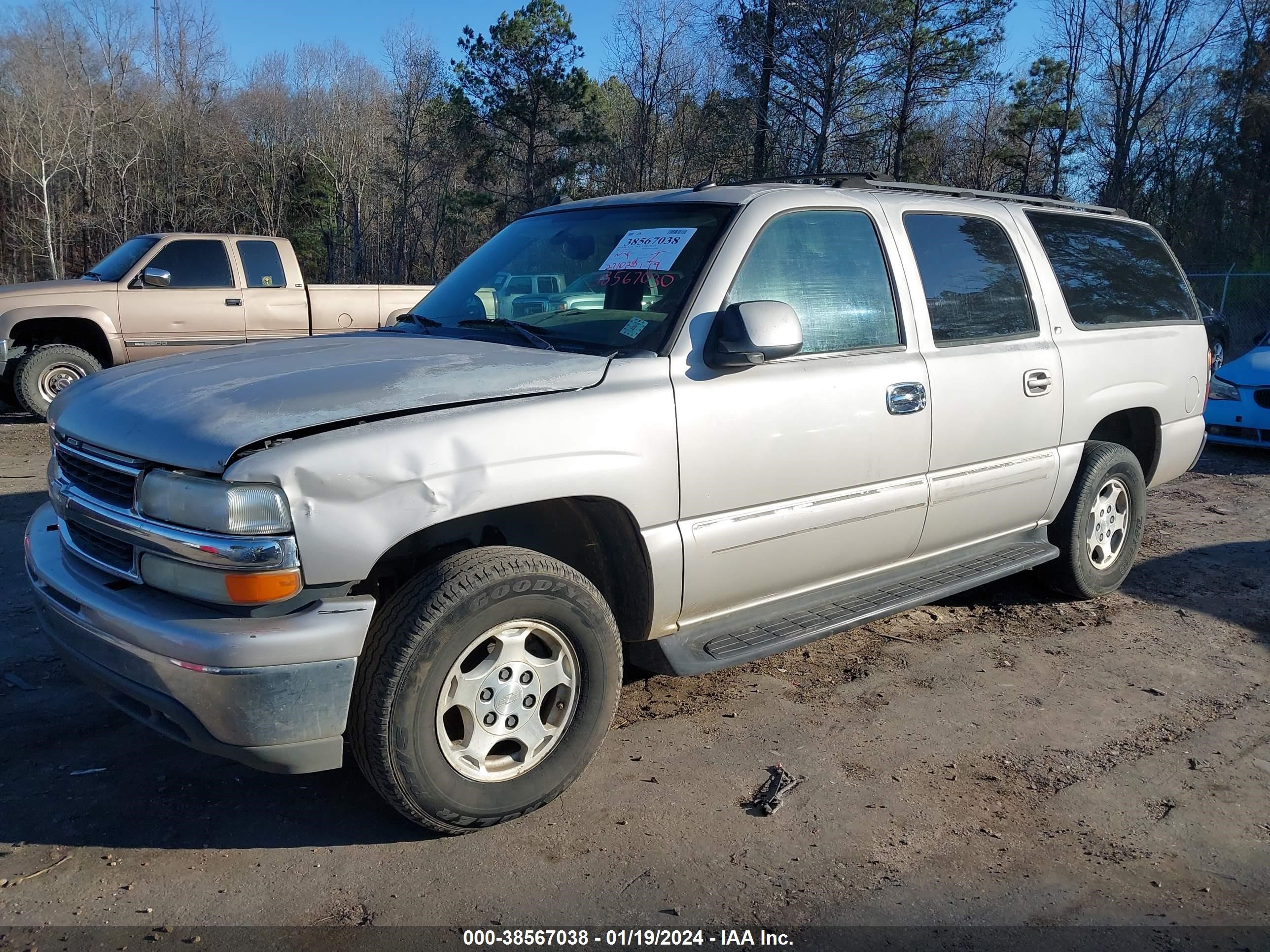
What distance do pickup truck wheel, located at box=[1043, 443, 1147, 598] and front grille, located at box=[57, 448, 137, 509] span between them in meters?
4.17

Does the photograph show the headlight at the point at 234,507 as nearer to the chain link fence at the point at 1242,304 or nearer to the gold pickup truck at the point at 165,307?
the gold pickup truck at the point at 165,307

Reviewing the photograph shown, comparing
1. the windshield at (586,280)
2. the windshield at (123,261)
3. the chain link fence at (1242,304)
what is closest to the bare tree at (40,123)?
the windshield at (123,261)

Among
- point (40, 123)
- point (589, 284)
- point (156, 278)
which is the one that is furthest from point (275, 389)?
point (40, 123)

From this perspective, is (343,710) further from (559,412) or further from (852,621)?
(852,621)

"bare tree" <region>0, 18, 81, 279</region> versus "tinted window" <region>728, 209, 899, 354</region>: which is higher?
"bare tree" <region>0, 18, 81, 279</region>

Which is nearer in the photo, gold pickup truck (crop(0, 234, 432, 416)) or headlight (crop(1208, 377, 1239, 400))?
headlight (crop(1208, 377, 1239, 400))

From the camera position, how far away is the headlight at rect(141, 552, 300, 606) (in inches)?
96.7

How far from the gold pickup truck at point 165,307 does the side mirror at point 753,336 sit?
7663 millimetres

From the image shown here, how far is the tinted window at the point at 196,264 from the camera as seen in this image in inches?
416

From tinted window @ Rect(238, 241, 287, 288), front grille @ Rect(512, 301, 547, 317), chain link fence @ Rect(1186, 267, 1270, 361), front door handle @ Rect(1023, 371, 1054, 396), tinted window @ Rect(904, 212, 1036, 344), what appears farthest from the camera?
chain link fence @ Rect(1186, 267, 1270, 361)

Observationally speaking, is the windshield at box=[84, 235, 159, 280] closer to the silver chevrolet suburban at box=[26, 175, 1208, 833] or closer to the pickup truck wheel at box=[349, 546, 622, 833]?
the silver chevrolet suburban at box=[26, 175, 1208, 833]

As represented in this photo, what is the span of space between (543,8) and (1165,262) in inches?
1041

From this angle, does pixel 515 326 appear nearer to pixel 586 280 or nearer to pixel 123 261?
pixel 586 280

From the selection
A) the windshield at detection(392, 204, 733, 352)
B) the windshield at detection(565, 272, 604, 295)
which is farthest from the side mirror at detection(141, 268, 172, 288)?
the windshield at detection(565, 272, 604, 295)
